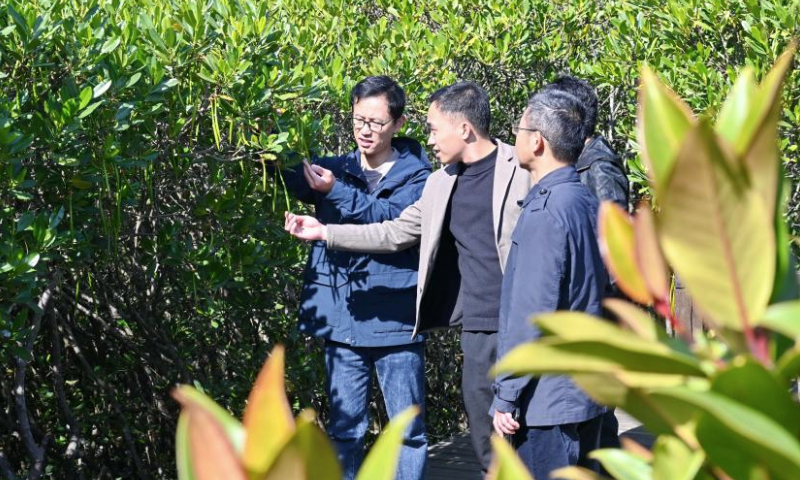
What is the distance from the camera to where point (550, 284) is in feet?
11.0

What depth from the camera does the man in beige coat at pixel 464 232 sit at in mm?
3990

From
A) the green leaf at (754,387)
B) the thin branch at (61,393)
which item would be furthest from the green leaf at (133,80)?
the green leaf at (754,387)

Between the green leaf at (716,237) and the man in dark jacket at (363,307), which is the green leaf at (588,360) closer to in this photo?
the green leaf at (716,237)

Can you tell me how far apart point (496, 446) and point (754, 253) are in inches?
11.2

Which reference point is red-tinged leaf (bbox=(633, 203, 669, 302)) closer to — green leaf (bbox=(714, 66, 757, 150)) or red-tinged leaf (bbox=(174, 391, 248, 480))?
green leaf (bbox=(714, 66, 757, 150))

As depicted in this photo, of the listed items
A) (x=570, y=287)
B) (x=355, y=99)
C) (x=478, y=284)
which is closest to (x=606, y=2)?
(x=355, y=99)

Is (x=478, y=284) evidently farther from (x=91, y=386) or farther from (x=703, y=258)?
(x=703, y=258)

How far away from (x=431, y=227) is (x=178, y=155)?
3.23 feet

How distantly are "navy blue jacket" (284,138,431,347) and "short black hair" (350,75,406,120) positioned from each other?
0.83 feet

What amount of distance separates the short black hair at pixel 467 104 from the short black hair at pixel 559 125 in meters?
0.55

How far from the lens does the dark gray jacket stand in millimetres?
4488

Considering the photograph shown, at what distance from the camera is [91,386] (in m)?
5.00

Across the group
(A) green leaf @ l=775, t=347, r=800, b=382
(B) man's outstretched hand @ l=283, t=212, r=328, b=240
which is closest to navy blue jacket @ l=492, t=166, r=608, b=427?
(B) man's outstretched hand @ l=283, t=212, r=328, b=240

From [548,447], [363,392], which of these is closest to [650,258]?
[548,447]
